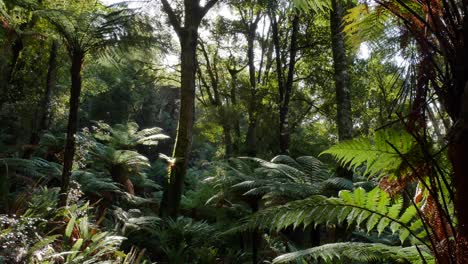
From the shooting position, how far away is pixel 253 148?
40.4 feet

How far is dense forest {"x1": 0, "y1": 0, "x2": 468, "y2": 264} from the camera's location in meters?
1.29

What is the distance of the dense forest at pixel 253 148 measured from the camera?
1285 millimetres

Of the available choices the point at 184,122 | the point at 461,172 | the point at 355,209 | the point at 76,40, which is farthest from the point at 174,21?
the point at 461,172

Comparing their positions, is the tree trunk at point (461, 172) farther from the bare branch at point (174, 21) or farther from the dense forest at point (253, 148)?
the bare branch at point (174, 21)

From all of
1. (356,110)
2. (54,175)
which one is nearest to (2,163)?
(54,175)

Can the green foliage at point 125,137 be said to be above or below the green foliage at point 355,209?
above

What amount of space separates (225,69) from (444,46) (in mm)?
17745

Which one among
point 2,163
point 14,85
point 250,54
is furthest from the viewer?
point 250,54

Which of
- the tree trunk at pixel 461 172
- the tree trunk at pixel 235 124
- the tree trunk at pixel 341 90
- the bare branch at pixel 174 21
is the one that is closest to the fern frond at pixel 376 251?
the tree trunk at pixel 461 172

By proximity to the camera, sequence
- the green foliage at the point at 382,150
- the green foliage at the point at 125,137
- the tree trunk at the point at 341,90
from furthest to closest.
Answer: the green foliage at the point at 125,137 < the tree trunk at the point at 341,90 < the green foliage at the point at 382,150

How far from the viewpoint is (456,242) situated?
1079 mm

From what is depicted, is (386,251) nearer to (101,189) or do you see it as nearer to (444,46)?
(444,46)

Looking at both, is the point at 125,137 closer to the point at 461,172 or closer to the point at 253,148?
the point at 253,148

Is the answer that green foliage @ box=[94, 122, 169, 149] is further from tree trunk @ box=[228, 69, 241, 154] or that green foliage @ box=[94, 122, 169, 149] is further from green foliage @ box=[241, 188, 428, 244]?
green foliage @ box=[241, 188, 428, 244]
